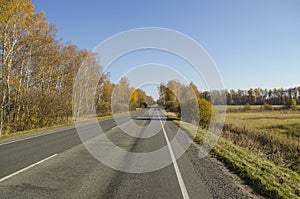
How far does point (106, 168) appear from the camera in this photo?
255 inches

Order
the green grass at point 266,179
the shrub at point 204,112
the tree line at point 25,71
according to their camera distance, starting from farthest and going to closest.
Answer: the shrub at point 204,112 < the tree line at point 25,71 < the green grass at point 266,179

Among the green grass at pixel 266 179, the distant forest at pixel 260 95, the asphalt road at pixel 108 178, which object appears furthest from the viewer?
the distant forest at pixel 260 95

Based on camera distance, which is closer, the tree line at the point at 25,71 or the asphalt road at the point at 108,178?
the asphalt road at the point at 108,178

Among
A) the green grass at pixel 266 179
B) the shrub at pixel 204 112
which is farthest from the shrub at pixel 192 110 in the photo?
the green grass at pixel 266 179

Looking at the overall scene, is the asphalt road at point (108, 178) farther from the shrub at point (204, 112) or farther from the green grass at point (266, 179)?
the shrub at point (204, 112)

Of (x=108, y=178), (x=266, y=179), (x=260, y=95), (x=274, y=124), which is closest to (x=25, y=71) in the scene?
(x=108, y=178)

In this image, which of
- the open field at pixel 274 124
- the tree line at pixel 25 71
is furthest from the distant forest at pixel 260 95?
the tree line at pixel 25 71

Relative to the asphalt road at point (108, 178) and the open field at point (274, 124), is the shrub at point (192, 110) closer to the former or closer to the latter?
the open field at point (274, 124)

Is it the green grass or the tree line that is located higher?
the tree line

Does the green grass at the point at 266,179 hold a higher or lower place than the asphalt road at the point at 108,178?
lower

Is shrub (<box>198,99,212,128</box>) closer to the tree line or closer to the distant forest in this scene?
the tree line

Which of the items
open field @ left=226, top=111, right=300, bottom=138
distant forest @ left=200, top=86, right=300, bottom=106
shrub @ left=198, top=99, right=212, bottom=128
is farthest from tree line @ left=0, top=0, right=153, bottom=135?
distant forest @ left=200, top=86, right=300, bottom=106

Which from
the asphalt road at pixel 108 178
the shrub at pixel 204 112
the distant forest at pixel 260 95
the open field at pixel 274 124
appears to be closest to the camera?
the asphalt road at pixel 108 178

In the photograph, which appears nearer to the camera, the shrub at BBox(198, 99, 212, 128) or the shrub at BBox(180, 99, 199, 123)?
the shrub at BBox(198, 99, 212, 128)
